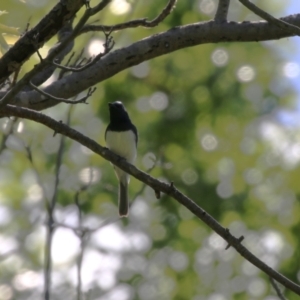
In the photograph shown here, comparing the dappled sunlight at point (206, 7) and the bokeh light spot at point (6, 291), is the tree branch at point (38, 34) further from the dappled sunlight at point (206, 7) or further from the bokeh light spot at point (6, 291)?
the dappled sunlight at point (206, 7)

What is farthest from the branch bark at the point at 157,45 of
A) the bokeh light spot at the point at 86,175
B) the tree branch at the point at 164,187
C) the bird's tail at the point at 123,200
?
the bokeh light spot at the point at 86,175

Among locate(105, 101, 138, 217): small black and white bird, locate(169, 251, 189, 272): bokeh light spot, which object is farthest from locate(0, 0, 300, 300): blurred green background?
locate(105, 101, 138, 217): small black and white bird

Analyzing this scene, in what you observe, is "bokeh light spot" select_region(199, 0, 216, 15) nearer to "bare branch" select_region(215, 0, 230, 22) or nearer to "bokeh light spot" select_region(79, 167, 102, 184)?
"bokeh light spot" select_region(79, 167, 102, 184)

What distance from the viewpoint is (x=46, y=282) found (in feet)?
12.4

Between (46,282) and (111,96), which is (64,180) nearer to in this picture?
(111,96)

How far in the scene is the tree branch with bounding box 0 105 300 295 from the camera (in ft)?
9.17

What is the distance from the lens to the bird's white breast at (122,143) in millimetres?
6145

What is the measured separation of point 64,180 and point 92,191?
366mm

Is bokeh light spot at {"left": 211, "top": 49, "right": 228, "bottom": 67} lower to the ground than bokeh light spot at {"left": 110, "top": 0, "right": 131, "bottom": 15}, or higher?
lower

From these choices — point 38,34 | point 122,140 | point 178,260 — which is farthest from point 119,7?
point 178,260

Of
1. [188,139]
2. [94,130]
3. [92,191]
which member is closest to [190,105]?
[188,139]

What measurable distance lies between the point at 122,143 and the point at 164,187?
315 cm

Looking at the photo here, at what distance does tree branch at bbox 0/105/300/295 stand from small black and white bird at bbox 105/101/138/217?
2760 mm

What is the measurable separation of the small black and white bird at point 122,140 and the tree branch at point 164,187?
109 inches
